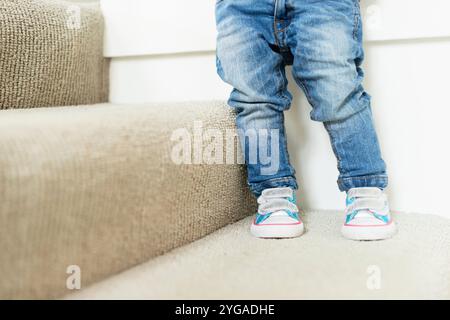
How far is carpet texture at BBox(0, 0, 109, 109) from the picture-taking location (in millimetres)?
959

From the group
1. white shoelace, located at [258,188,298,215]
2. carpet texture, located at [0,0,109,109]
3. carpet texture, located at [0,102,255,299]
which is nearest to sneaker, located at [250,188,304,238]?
white shoelace, located at [258,188,298,215]

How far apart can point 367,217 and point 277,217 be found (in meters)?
0.15

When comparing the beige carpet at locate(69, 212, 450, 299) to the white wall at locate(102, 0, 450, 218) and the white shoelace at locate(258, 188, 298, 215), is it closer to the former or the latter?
the white shoelace at locate(258, 188, 298, 215)

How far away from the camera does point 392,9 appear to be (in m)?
0.97

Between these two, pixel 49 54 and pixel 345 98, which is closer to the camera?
pixel 345 98

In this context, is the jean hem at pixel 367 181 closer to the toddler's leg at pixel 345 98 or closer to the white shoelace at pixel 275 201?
the toddler's leg at pixel 345 98

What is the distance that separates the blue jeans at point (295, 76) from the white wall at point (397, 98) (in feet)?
0.41

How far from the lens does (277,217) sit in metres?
0.85

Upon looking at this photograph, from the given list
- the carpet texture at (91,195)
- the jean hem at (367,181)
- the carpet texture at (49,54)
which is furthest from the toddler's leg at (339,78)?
the carpet texture at (49,54)

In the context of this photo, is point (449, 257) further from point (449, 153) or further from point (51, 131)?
point (51, 131)

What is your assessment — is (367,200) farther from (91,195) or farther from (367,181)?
(91,195)

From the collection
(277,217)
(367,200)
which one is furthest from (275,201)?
(367,200)
